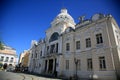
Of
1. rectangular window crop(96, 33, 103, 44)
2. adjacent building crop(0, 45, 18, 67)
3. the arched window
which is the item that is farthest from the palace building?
adjacent building crop(0, 45, 18, 67)

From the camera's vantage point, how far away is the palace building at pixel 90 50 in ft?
44.4

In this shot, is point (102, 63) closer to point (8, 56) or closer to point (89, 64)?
point (89, 64)

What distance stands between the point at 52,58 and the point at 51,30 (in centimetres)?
773

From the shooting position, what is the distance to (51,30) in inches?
1059

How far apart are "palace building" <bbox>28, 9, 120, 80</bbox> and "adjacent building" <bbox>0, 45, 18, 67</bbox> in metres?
33.6

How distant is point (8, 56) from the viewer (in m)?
50.1

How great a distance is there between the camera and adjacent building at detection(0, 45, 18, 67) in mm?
48388

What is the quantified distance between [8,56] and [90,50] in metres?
45.8

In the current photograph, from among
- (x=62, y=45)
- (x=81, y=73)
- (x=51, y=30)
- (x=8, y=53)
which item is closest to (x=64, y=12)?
(x=51, y=30)

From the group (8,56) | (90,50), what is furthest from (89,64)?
(8,56)

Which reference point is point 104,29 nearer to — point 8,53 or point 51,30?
point 51,30

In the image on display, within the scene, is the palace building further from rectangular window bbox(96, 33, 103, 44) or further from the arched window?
the arched window

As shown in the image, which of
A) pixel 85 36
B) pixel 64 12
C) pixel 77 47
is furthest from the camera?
pixel 64 12

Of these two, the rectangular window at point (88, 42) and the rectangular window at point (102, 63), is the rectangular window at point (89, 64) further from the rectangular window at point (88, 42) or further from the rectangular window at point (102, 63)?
the rectangular window at point (88, 42)
